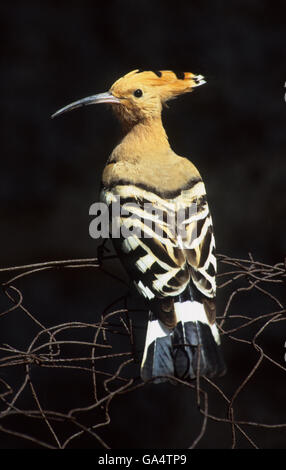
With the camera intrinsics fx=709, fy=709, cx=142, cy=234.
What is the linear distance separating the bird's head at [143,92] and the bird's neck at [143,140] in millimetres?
22

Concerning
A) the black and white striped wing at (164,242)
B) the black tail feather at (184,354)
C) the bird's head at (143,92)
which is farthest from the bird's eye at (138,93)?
the black tail feather at (184,354)

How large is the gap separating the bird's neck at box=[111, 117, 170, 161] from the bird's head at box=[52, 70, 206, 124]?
0.02m

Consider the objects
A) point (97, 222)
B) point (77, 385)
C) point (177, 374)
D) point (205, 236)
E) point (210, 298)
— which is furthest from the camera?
point (77, 385)

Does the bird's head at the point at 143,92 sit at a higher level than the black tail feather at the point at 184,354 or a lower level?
higher

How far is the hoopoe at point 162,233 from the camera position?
1.58 m

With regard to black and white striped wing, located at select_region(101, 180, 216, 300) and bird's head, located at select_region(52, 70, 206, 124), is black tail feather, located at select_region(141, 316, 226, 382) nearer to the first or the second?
black and white striped wing, located at select_region(101, 180, 216, 300)

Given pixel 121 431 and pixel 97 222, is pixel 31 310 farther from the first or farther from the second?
pixel 97 222

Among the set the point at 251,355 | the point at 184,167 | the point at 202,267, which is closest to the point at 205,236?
the point at 202,267

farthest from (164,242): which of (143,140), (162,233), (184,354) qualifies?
(143,140)

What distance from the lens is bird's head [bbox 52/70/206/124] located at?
222 cm

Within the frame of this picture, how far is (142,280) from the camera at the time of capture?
1.73m

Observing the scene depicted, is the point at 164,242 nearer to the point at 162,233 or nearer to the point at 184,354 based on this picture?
the point at 162,233

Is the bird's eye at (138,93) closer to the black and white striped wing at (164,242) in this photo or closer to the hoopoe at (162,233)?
the hoopoe at (162,233)

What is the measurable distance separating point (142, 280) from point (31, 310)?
1.50m
